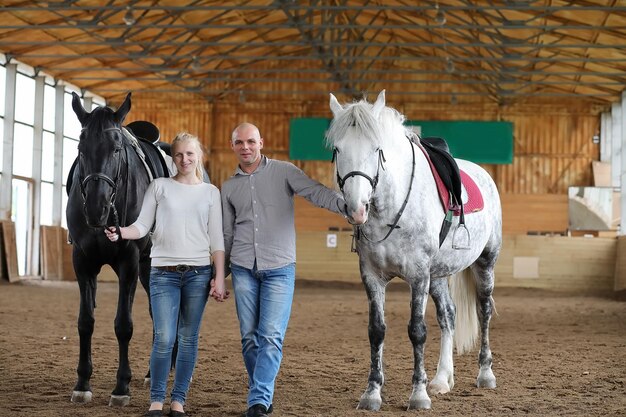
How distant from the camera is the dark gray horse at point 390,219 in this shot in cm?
553

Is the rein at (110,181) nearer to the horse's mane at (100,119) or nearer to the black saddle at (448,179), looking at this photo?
the horse's mane at (100,119)

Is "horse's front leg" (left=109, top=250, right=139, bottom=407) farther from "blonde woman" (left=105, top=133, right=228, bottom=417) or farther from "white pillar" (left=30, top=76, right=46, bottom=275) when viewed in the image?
"white pillar" (left=30, top=76, right=46, bottom=275)

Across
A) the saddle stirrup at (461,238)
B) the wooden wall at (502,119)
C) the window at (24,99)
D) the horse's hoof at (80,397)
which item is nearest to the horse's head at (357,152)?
the saddle stirrup at (461,238)

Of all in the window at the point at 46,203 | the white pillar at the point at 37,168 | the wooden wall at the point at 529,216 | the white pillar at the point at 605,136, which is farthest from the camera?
the white pillar at the point at 605,136

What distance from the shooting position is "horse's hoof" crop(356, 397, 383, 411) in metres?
5.98

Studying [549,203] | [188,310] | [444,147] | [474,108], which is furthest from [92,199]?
[474,108]

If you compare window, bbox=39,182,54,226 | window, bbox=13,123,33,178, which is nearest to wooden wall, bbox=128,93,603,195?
window, bbox=39,182,54,226

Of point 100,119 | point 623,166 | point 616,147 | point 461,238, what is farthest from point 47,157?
point 461,238

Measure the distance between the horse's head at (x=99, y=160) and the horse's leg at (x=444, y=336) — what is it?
2933 millimetres

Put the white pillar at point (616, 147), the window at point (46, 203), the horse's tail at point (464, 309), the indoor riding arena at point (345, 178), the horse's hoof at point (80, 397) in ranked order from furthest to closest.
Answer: the white pillar at point (616, 147)
the window at point (46, 203)
the horse's tail at point (464, 309)
the indoor riding arena at point (345, 178)
the horse's hoof at point (80, 397)

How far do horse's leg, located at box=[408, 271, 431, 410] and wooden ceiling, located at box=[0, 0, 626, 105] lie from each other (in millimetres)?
14516

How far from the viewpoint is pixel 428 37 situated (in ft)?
104

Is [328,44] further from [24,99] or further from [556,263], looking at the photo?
[24,99]

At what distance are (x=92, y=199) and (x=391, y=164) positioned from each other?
2.01 meters
